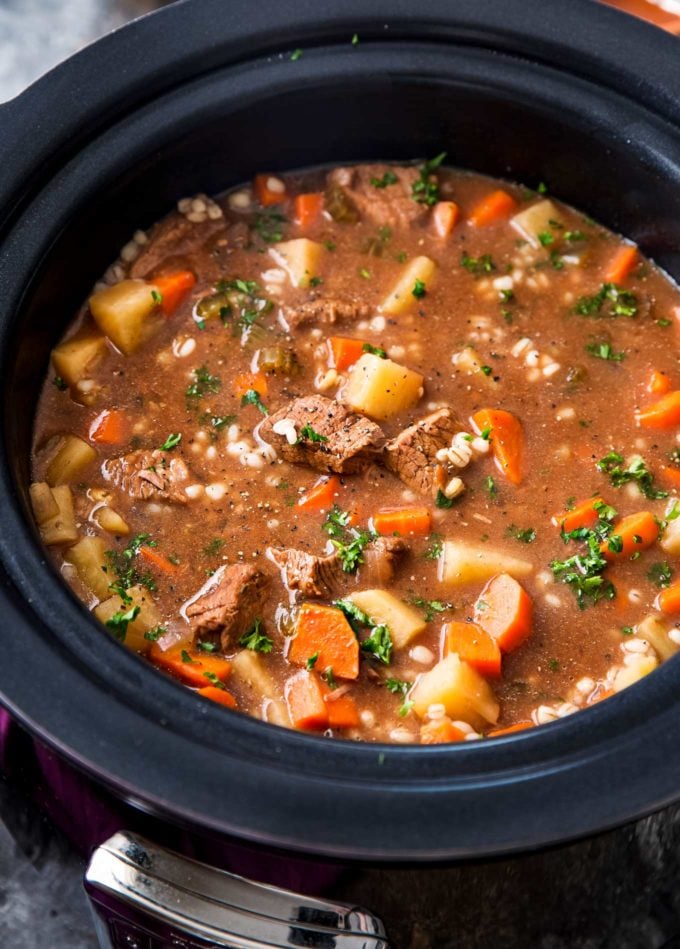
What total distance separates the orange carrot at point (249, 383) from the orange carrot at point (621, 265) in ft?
3.98

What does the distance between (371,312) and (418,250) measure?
327mm

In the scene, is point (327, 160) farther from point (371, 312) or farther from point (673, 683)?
point (673, 683)

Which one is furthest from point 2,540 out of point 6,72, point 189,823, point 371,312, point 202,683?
point 6,72

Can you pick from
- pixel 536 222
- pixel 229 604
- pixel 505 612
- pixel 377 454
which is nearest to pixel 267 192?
pixel 536 222

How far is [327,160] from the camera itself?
165 inches

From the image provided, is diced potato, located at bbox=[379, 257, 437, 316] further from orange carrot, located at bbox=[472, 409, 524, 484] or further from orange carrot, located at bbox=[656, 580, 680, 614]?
orange carrot, located at bbox=[656, 580, 680, 614]

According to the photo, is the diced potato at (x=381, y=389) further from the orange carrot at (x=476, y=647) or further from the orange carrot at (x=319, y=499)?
the orange carrot at (x=476, y=647)

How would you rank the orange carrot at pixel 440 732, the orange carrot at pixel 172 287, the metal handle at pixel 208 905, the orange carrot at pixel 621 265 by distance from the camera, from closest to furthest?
1. the metal handle at pixel 208 905
2. the orange carrot at pixel 440 732
3. the orange carrot at pixel 172 287
4. the orange carrot at pixel 621 265

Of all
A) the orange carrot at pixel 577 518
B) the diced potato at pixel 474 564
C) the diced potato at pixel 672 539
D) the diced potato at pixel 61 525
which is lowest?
the diced potato at pixel 672 539

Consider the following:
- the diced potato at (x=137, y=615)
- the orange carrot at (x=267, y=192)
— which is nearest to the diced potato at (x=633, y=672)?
the diced potato at (x=137, y=615)

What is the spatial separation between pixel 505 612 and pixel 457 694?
0.30 meters

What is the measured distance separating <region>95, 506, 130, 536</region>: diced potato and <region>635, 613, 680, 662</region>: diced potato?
1.45m

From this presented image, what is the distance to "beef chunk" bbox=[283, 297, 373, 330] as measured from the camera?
380 cm

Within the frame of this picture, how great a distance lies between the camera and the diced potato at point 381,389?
3.61 metres
